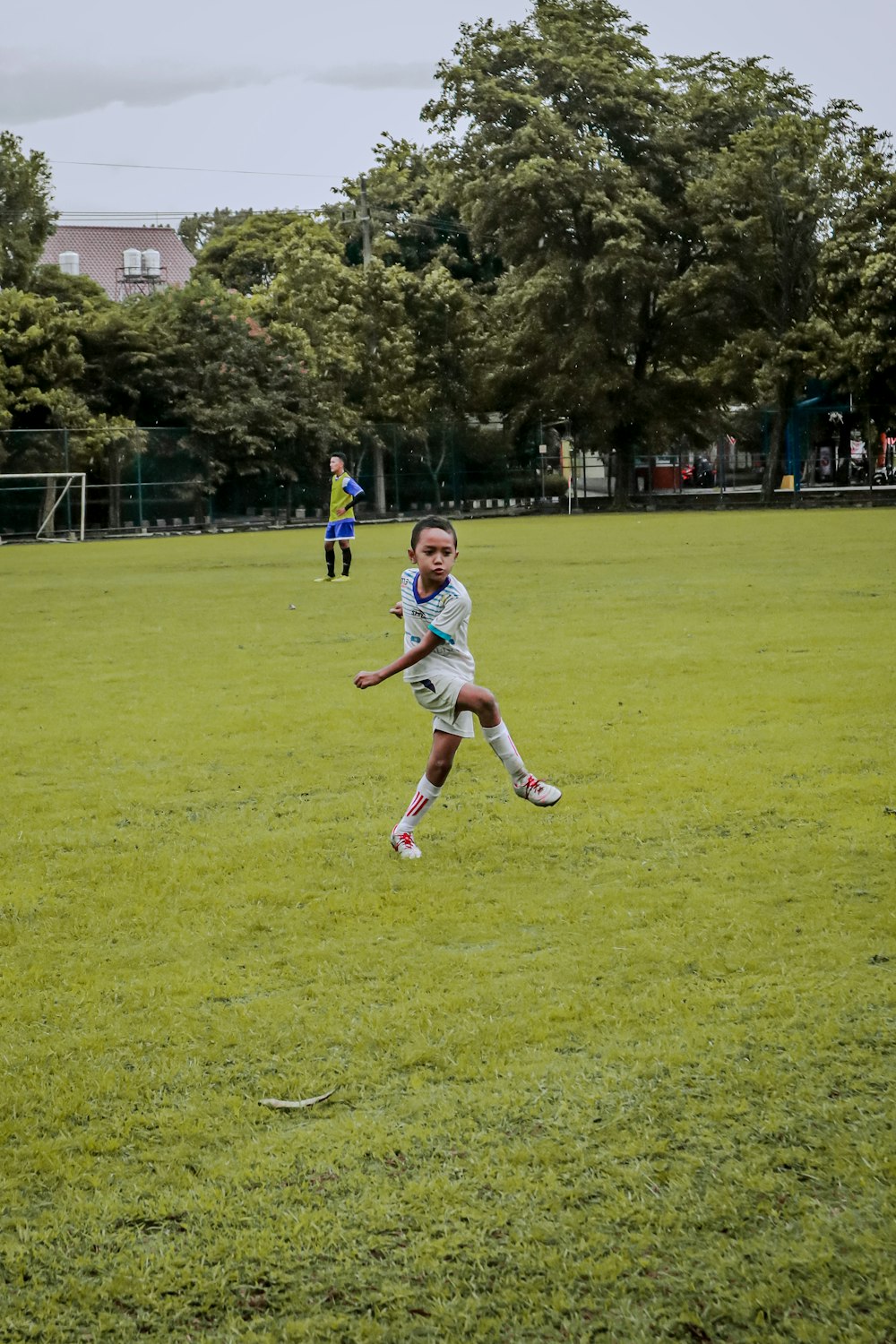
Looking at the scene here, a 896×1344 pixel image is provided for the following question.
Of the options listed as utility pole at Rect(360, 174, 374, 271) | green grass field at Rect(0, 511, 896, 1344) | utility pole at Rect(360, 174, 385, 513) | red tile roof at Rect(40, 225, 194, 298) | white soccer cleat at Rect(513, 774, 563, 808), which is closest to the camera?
green grass field at Rect(0, 511, 896, 1344)

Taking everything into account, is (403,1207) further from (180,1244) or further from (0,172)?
(0,172)

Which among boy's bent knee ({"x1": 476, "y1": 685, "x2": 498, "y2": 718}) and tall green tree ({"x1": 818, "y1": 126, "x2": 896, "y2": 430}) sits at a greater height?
tall green tree ({"x1": 818, "y1": 126, "x2": 896, "y2": 430})

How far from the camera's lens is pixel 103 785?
7781 millimetres

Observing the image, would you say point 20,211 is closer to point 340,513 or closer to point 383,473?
point 383,473

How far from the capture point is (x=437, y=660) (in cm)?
632

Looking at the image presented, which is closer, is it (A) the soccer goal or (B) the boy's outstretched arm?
(B) the boy's outstretched arm

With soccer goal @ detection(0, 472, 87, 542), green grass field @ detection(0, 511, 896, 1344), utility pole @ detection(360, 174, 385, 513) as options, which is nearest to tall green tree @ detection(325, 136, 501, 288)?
utility pole @ detection(360, 174, 385, 513)

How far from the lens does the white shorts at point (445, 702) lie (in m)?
6.27

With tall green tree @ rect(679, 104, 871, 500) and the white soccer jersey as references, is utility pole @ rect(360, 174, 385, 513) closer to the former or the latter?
tall green tree @ rect(679, 104, 871, 500)

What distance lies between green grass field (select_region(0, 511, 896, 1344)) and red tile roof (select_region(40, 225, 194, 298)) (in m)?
81.0

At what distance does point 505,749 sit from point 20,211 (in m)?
41.7

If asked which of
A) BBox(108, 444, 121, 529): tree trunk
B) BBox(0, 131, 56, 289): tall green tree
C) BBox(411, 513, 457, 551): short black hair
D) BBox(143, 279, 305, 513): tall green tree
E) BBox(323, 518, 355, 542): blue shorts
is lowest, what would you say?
BBox(323, 518, 355, 542): blue shorts

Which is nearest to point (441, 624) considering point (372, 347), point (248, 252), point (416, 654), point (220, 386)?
point (416, 654)

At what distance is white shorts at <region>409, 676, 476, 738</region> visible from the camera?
6.27m
